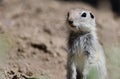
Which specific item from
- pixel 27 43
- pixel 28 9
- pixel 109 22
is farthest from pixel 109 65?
pixel 28 9

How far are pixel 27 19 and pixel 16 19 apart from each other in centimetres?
28

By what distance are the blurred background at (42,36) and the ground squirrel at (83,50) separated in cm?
33

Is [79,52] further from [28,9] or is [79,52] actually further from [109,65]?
[28,9]

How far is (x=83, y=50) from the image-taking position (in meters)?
7.52

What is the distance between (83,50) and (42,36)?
115 inches

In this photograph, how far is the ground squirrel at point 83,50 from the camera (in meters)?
7.42

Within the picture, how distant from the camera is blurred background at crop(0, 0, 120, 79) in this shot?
7965mm

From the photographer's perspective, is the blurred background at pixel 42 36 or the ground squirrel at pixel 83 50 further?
the blurred background at pixel 42 36

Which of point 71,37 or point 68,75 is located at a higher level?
point 71,37

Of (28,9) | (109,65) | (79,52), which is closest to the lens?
(79,52)

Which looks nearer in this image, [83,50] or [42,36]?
[83,50]

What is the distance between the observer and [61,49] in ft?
32.5

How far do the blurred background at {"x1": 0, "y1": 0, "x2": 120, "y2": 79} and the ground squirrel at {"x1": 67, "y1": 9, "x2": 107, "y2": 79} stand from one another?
33cm

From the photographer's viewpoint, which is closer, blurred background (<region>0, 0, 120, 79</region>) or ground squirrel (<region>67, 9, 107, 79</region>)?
ground squirrel (<region>67, 9, 107, 79</region>)
